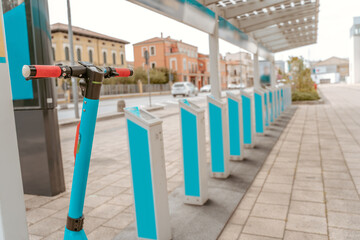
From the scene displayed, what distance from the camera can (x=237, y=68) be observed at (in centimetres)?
7438

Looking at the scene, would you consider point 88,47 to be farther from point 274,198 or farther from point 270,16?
point 274,198

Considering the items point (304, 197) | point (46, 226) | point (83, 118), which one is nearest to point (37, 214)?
point (46, 226)

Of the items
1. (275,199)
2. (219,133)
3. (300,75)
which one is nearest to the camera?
(275,199)

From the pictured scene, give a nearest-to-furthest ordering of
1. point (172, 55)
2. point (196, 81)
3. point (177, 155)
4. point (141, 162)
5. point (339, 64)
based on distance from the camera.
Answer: point (141, 162), point (177, 155), point (172, 55), point (196, 81), point (339, 64)

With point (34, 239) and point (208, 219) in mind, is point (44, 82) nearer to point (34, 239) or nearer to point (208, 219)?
point (34, 239)

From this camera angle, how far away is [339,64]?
10156cm

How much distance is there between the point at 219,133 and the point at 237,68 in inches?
2843

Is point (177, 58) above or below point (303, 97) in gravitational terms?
above

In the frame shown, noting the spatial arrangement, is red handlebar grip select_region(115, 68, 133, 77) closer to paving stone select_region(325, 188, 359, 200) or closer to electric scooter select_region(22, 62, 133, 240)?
electric scooter select_region(22, 62, 133, 240)

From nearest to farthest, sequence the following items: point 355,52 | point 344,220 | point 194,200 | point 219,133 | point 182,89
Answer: point 344,220, point 194,200, point 219,133, point 182,89, point 355,52

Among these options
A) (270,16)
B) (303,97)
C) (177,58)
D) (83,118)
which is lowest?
(303,97)

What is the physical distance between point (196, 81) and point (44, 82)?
158ft

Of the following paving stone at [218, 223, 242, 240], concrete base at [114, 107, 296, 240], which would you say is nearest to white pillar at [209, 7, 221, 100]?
concrete base at [114, 107, 296, 240]

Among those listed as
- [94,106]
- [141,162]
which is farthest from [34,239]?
[94,106]
